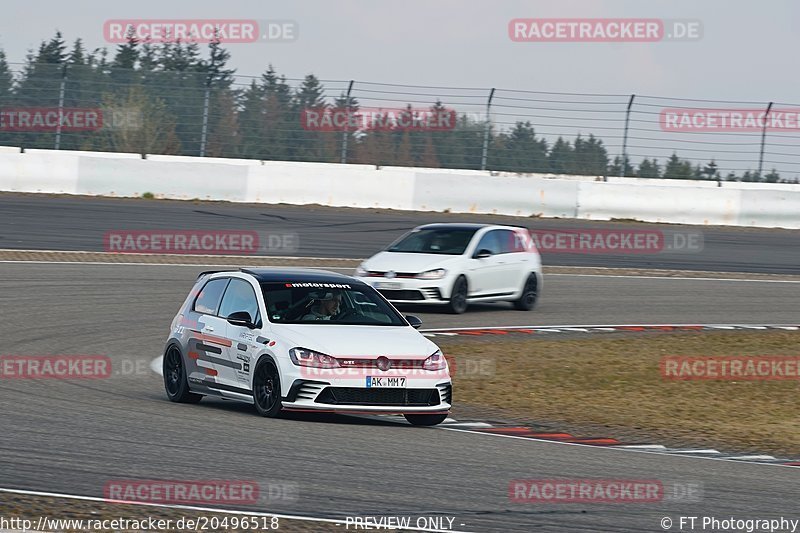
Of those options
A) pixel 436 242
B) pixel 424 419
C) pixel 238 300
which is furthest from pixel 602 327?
pixel 238 300

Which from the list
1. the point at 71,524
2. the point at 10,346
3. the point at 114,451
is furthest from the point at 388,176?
the point at 71,524

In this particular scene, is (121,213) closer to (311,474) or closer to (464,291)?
(464,291)

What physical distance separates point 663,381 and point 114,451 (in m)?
7.88

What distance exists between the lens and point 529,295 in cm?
2050

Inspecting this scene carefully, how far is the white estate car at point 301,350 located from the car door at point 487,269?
7692mm

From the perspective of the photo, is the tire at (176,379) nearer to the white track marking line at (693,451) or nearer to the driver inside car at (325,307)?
the driver inside car at (325,307)

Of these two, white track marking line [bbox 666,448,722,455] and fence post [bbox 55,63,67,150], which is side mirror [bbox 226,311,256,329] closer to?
white track marking line [bbox 666,448,722,455]

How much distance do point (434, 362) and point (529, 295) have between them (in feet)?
32.7

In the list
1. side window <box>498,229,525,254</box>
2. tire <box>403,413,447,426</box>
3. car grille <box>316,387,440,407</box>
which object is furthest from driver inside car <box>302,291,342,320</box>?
side window <box>498,229,525,254</box>

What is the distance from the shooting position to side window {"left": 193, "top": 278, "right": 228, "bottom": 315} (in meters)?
11.9

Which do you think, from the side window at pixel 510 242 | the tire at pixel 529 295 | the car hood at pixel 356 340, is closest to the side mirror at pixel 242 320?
the car hood at pixel 356 340

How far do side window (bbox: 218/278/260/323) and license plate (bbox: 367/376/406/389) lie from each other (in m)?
1.42

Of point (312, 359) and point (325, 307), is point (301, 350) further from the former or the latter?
point (325, 307)

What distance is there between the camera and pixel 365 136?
31.1 meters
